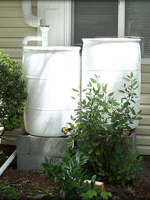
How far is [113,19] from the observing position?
4656 millimetres

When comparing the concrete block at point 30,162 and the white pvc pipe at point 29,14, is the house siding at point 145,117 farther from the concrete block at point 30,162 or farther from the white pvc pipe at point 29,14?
the white pvc pipe at point 29,14

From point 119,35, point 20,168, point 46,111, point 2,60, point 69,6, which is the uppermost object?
point 69,6

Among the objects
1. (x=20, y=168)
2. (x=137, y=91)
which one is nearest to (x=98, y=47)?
(x=137, y=91)

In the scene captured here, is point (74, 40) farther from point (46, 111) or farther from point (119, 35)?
point (46, 111)

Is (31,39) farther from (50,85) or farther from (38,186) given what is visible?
(38,186)

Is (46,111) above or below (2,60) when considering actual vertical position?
Answer: below

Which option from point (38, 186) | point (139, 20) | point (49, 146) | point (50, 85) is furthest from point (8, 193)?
point (139, 20)

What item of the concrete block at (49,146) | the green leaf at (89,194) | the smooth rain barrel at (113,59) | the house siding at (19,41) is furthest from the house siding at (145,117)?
the green leaf at (89,194)

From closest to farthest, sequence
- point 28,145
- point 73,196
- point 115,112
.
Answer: point 73,196 < point 115,112 < point 28,145

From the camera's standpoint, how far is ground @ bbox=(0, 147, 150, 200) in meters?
3.55

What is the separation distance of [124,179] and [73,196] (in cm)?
73

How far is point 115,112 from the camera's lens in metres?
3.67

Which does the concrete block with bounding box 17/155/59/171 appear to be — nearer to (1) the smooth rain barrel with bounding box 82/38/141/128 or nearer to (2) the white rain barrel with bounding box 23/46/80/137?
(2) the white rain barrel with bounding box 23/46/80/137

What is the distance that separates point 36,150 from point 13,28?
171 centimetres
